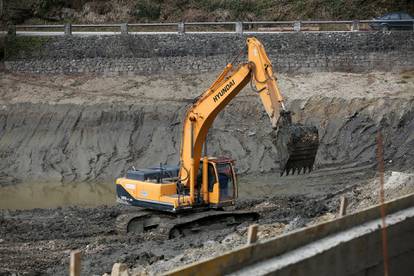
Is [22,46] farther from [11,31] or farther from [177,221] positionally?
[177,221]

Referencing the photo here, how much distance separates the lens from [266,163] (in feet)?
90.7

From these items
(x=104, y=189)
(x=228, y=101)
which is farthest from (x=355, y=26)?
(x=228, y=101)

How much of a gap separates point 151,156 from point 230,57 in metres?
6.53

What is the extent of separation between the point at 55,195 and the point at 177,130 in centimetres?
536

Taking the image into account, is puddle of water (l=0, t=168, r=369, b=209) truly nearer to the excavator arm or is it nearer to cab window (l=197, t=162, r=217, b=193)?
cab window (l=197, t=162, r=217, b=193)

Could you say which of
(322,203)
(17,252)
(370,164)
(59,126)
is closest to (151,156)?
(59,126)

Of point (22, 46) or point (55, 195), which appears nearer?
point (55, 195)

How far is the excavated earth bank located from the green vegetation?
128cm

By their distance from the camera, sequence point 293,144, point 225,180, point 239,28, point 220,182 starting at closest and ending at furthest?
point 293,144 → point 220,182 → point 225,180 → point 239,28

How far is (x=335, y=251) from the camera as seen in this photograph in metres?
9.81

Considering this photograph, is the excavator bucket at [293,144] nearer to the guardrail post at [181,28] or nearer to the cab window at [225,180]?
the cab window at [225,180]

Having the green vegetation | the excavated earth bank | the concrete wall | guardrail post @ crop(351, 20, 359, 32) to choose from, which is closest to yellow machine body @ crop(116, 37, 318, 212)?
the excavated earth bank

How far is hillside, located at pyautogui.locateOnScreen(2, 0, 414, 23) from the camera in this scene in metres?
39.8

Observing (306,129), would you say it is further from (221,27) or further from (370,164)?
(221,27)
